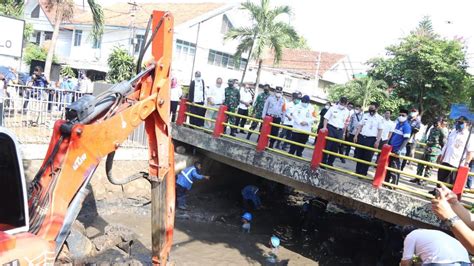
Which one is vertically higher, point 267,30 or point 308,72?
point 267,30

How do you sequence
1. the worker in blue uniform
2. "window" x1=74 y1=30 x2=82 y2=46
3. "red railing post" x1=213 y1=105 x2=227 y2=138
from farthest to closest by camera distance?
"window" x1=74 y1=30 x2=82 y2=46 < the worker in blue uniform < "red railing post" x1=213 y1=105 x2=227 y2=138

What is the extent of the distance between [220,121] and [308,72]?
29.4 meters

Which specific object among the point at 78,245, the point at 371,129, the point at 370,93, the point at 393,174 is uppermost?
the point at 370,93

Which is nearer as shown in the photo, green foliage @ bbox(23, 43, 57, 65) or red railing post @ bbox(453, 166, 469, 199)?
red railing post @ bbox(453, 166, 469, 199)

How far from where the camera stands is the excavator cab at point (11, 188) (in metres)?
3.02

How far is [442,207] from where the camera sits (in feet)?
9.84

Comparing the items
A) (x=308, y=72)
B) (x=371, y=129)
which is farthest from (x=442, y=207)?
Result: (x=308, y=72)

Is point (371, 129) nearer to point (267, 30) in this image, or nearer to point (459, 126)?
point (459, 126)

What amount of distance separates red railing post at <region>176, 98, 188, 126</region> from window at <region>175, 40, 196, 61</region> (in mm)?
16801

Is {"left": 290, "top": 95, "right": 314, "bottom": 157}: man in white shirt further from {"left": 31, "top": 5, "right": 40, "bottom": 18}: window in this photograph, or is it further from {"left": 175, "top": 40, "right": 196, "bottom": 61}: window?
{"left": 31, "top": 5, "right": 40, "bottom": 18}: window

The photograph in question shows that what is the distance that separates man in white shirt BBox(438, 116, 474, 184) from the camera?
8.18 meters

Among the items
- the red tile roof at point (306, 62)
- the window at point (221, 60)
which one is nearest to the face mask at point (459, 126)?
the window at point (221, 60)

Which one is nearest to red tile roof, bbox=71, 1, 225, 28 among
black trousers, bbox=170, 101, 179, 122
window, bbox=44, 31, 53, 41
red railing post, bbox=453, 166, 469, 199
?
window, bbox=44, 31, 53, 41

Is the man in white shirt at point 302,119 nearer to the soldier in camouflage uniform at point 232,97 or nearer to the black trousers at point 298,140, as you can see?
the black trousers at point 298,140
